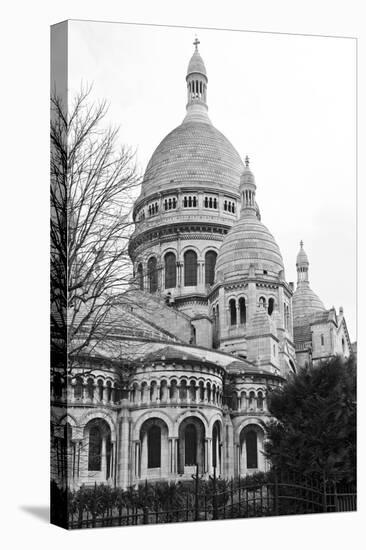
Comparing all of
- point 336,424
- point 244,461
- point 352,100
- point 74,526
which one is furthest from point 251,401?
point 74,526

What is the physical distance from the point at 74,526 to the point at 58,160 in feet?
26.9

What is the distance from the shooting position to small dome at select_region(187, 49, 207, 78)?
25.9 m

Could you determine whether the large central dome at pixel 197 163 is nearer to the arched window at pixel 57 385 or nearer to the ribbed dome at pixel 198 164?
the ribbed dome at pixel 198 164

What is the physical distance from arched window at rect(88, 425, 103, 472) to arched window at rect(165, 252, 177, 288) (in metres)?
17.9

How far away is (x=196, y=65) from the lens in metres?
28.7

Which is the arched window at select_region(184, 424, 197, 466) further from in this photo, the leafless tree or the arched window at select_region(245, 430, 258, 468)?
the leafless tree

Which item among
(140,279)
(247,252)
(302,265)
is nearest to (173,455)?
(302,265)

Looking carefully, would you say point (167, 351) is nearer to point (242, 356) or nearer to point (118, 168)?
point (242, 356)

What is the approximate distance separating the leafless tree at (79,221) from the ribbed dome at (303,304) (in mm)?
22412

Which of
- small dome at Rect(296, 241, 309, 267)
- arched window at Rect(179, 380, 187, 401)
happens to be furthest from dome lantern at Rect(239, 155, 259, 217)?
arched window at Rect(179, 380, 187, 401)

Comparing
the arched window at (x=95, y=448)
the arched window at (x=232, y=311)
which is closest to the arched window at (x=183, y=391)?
the arched window at (x=95, y=448)

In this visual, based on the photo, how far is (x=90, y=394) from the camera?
3356 centimetres

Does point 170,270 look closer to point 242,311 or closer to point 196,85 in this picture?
point 242,311

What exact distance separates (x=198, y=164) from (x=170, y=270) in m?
6.77
